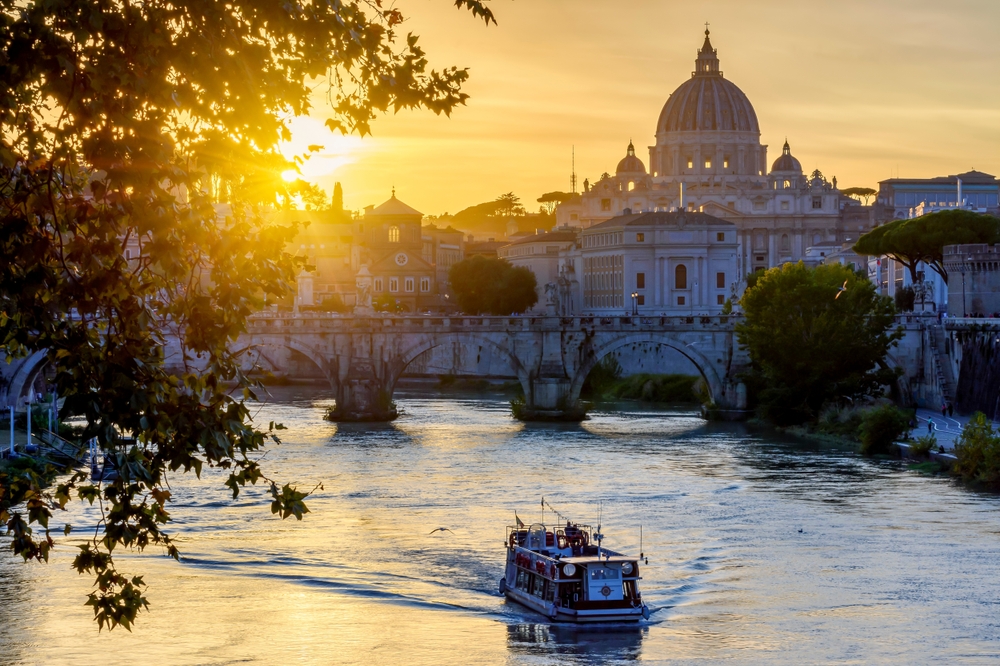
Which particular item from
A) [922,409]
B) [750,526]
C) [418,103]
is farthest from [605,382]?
[418,103]

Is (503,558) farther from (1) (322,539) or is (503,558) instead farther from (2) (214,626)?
(2) (214,626)

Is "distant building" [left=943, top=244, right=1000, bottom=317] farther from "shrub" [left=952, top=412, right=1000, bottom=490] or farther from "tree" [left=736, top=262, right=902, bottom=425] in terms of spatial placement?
"shrub" [left=952, top=412, right=1000, bottom=490]

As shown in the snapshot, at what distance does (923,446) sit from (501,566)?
19559 mm

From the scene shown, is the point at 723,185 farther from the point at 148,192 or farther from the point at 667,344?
the point at 148,192

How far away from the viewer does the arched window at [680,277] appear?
114000 millimetres

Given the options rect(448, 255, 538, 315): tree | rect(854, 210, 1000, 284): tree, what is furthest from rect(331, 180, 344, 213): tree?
rect(854, 210, 1000, 284): tree

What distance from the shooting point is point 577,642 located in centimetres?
2408

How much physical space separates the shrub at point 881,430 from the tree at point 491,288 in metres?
68.9

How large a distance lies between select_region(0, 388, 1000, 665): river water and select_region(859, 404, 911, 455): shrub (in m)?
1.60

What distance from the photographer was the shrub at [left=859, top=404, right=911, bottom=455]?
47.3 meters

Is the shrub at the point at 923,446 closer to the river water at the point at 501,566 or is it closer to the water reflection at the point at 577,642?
the river water at the point at 501,566

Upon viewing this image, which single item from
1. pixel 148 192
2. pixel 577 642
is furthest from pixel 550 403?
pixel 148 192

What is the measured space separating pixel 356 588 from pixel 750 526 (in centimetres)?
1015

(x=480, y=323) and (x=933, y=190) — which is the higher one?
(x=933, y=190)
